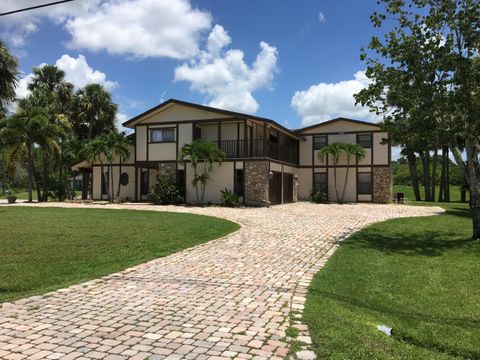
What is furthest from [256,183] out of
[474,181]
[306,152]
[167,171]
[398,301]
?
[398,301]

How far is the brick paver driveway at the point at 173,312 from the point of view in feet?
14.5

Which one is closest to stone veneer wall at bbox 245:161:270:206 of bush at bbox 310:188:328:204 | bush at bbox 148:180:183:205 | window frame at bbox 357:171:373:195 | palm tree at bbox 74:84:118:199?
bush at bbox 148:180:183:205

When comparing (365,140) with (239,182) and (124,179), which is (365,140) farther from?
(124,179)

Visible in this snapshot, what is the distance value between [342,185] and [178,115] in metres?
13.0

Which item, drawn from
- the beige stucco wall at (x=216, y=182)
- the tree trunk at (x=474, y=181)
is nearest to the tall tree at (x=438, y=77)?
the tree trunk at (x=474, y=181)

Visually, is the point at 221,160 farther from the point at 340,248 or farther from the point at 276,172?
the point at 340,248

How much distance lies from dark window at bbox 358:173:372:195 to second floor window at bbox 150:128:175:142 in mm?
13758

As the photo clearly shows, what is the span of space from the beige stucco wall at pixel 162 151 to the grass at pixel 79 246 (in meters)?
11.8

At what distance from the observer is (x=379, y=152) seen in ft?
101

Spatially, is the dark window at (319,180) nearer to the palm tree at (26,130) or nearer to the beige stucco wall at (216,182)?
the beige stucco wall at (216,182)

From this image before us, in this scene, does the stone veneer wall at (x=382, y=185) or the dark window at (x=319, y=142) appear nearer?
the stone veneer wall at (x=382, y=185)

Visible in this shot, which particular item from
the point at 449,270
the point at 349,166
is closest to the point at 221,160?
the point at 349,166

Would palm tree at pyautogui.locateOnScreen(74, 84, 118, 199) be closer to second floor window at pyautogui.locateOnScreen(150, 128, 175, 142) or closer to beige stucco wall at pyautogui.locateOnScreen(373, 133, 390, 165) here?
second floor window at pyautogui.locateOnScreen(150, 128, 175, 142)

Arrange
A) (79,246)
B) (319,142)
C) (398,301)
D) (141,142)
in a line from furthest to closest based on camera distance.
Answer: (319,142), (141,142), (79,246), (398,301)
